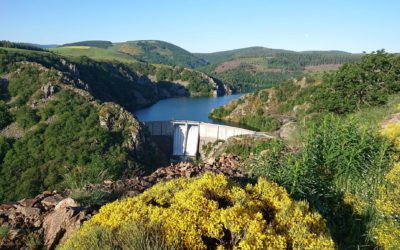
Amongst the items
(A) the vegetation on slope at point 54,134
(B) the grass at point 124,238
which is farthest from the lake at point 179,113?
(B) the grass at point 124,238

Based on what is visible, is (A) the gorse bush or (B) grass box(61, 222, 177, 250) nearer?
(B) grass box(61, 222, 177, 250)

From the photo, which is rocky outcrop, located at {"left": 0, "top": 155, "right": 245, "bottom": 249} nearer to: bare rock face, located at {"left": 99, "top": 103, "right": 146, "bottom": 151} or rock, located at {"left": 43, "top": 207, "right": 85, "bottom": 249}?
rock, located at {"left": 43, "top": 207, "right": 85, "bottom": 249}

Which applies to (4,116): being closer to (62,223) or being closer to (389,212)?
(62,223)

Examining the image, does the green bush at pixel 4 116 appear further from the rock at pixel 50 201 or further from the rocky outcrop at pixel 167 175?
the rock at pixel 50 201

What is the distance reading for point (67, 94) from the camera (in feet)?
229

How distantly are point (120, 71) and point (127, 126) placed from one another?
105 meters

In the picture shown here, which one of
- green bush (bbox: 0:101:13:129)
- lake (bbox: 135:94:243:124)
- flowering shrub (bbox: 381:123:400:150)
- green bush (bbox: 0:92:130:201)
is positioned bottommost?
lake (bbox: 135:94:243:124)

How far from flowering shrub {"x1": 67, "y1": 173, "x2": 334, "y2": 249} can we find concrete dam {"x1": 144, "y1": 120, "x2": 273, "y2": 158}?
200 feet

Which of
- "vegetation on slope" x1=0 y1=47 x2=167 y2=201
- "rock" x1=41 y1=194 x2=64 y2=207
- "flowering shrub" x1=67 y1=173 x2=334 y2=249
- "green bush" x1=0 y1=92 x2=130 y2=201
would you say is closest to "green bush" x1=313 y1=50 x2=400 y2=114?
"vegetation on slope" x1=0 y1=47 x2=167 y2=201

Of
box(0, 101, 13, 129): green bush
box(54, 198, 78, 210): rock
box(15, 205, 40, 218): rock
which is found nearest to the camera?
box(54, 198, 78, 210): rock

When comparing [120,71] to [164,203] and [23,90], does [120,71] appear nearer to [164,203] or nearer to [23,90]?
[23,90]

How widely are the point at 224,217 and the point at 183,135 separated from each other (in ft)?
211

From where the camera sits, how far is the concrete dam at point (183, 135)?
6838 cm

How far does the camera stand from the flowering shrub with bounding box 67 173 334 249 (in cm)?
527
